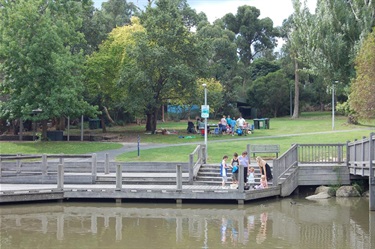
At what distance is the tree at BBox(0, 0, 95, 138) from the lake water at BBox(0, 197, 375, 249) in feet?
52.8

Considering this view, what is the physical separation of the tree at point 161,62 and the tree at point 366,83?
15.9m

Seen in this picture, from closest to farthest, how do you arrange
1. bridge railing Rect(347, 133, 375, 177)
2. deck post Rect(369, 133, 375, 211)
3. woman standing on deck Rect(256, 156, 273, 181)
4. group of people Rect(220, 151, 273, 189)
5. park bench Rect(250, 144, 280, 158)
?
1. deck post Rect(369, 133, 375, 211)
2. bridge railing Rect(347, 133, 375, 177)
3. group of people Rect(220, 151, 273, 189)
4. woman standing on deck Rect(256, 156, 273, 181)
5. park bench Rect(250, 144, 280, 158)

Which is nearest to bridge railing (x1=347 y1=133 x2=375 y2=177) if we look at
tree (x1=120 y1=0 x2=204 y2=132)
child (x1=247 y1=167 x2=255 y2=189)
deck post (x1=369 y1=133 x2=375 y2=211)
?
deck post (x1=369 y1=133 x2=375 y2=211)

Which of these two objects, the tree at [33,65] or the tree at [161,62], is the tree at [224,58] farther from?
the tree at [33,65]

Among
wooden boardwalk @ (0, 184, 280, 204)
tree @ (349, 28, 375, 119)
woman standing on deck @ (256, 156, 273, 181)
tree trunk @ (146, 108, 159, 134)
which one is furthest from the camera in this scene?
tree trunk @ (146, 108, 159, 134)

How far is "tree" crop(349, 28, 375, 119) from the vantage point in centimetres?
2659

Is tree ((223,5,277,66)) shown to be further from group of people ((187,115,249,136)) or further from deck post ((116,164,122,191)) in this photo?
deck post ((116,164,122,191))

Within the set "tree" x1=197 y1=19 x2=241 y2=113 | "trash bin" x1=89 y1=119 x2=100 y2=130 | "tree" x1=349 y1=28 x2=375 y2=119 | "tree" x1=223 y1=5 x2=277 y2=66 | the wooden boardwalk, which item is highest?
"tree" x1=223 y1=5 x2=277 y2=66

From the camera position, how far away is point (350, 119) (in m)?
46.8

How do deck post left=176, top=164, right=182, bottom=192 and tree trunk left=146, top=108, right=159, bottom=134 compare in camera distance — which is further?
tree trunk left=146, top=108, right=159, bottom=134

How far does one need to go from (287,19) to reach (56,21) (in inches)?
2206

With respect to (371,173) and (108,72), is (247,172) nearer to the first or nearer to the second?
(371,173)

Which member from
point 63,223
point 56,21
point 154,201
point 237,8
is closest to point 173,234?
point 63,223

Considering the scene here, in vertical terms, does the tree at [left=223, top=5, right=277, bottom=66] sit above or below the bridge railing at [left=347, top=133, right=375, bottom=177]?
above
